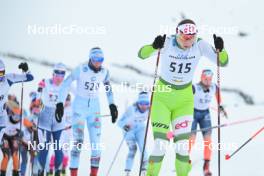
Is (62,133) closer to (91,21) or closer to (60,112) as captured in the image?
(60,112)

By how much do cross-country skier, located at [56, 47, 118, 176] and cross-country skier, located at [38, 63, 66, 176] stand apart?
0.52m

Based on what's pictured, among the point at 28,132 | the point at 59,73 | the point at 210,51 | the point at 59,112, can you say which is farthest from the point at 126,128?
the point at 210,51

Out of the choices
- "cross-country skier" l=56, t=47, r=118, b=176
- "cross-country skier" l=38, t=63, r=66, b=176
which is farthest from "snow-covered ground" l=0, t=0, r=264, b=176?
"cross-country skier" l=56, t=47, r=118, b=176

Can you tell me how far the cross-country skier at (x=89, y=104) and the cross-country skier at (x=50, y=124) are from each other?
20.4 inches

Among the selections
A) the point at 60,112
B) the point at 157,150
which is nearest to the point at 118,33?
the point at 60,112

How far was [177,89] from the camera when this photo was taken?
227 inches

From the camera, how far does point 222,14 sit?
2294 cm

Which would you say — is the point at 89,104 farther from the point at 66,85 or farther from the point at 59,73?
the point at 59,73

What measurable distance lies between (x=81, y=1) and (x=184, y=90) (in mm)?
18912

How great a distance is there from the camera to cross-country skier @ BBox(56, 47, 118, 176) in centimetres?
694

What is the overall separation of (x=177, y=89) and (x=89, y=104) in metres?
1.77

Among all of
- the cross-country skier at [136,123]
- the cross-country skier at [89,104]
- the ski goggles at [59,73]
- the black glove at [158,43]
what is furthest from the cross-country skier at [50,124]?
the black glove at [158,43]

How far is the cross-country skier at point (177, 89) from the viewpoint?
550cm

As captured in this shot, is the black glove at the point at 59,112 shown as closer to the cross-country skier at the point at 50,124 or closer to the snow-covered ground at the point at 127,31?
the cross-country skier at the point at 50,124
